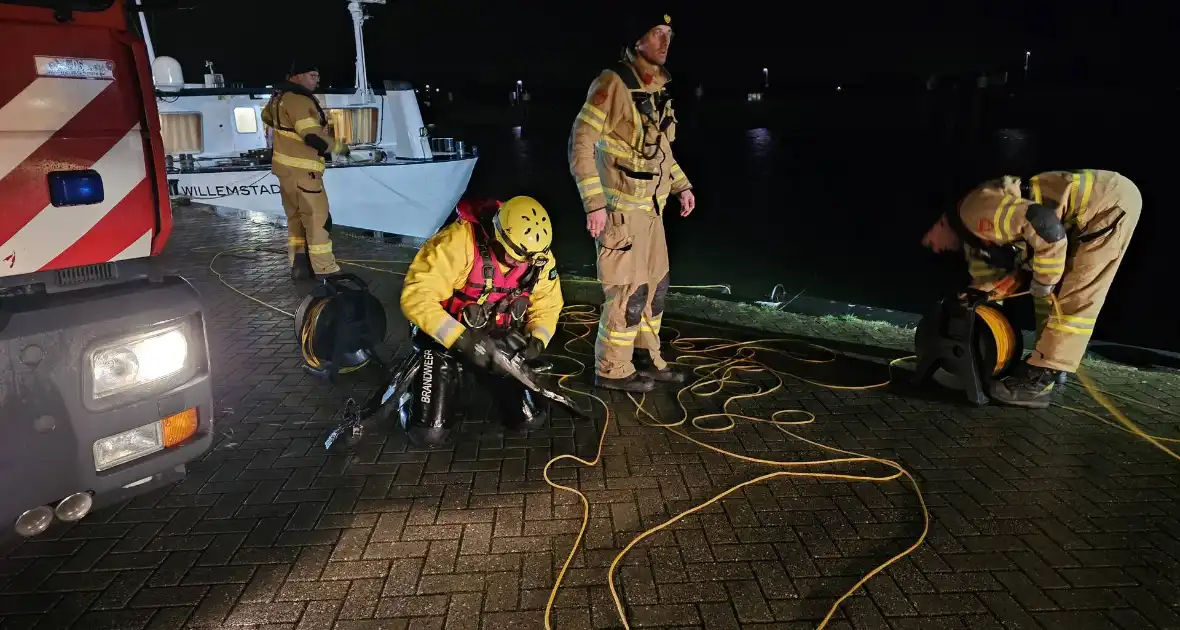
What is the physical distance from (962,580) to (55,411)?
132 inches

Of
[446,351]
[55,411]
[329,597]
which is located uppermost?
[55,411]

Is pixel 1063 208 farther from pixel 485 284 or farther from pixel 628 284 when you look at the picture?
pixel 485 284

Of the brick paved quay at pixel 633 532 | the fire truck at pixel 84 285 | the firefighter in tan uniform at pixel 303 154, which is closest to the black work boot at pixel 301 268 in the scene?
the firefighter in tan uniform at pixel 303 154

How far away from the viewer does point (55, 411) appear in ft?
7.21

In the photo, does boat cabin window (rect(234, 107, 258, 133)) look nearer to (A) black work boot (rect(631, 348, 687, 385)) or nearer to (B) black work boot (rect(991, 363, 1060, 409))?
(A) black work boot (rect(631, 348, 687, 385))

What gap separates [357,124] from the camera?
15211 mm

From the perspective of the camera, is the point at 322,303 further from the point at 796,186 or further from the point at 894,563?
the point at 796,186

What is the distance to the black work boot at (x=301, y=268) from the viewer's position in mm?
6496

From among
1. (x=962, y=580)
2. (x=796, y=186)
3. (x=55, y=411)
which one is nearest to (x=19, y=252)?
(x=55, y=411)

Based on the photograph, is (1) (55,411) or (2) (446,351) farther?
(2) (446,351)

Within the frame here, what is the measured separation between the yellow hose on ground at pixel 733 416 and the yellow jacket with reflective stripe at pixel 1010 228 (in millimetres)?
384

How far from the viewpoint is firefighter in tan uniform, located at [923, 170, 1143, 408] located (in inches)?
164

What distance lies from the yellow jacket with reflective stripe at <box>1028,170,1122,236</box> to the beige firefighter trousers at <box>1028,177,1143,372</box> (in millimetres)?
31

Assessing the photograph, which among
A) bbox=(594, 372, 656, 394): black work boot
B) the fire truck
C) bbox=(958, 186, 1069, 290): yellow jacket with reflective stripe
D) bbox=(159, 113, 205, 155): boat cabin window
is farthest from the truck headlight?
bbox=(159, 113, 205, 155): boat cabin window
